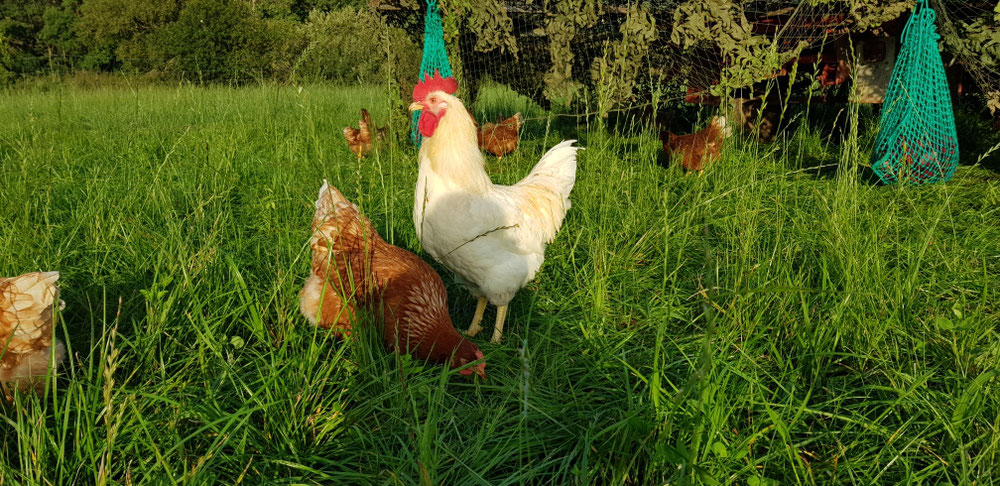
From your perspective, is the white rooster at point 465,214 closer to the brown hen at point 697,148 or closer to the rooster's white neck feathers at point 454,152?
the rooster's white neck feathers at point 454,152

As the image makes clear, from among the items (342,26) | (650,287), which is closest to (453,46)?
(650,287)

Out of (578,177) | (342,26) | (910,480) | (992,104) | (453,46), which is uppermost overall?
(342,26)

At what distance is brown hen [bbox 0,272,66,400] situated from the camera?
1.59 meters

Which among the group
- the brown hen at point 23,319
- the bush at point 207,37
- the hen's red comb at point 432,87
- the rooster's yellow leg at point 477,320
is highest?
the bush at point 207,37

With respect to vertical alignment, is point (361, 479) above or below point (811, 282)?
below

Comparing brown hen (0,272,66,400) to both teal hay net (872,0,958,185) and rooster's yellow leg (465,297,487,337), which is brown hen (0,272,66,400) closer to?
rooster's yellow leg (465,297,487,337)

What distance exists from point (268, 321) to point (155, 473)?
905 millimetres

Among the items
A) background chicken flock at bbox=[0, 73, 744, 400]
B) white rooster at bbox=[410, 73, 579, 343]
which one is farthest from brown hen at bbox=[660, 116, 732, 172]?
white rooster at bbox=[410, 73, 579, 343]

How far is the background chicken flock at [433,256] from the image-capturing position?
1.64m

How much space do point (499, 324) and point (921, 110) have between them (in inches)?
150

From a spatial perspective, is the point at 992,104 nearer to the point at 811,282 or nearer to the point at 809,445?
the point at 811,282

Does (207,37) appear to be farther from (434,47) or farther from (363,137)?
(434,47)

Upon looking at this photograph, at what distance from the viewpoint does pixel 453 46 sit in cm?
514

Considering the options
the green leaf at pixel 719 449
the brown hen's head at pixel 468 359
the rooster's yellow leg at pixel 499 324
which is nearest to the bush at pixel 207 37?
the rooster's yellow leg at pixel 499 324
